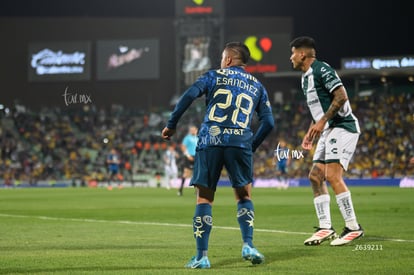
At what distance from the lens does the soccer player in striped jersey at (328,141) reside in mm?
11406

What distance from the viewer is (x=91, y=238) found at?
12852 millimetres

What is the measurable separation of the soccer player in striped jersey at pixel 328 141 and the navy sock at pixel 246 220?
2.08 meters

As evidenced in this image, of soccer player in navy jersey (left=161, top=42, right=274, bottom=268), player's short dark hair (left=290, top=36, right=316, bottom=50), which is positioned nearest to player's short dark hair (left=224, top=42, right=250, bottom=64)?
soccer player in navy jersey (left=161, top=42, right=274, bottom=268)

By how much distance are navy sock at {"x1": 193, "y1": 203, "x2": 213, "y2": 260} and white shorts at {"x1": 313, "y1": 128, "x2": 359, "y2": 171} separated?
2913 millimetres

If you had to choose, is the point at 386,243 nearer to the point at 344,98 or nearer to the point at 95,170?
the point at 344,98

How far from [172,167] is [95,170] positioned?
9.75m

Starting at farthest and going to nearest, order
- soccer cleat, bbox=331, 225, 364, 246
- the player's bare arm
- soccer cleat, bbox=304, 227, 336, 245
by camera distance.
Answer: soccer cleat, bbox=304, 227, 336, 245 < soccer cleat, bbox=331, 225, 364, 246 < the player's bare arm

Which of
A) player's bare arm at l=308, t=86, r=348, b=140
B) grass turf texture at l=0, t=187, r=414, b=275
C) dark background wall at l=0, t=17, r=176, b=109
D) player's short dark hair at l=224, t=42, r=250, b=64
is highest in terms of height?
dark background wall at l=0, t=17, r=176, b=109

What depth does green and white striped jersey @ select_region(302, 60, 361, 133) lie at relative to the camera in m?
11.5

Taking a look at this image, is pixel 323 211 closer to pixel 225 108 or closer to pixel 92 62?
pixel 225 108

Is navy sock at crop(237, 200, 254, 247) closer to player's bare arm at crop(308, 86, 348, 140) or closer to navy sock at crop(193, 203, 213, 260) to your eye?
navy sock at crop(193, 203, 213, 260)

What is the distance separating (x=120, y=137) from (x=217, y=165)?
45.9 meters

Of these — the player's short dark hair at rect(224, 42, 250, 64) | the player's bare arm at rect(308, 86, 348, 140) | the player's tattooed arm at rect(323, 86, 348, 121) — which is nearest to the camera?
the player's short dark hair at rect(224, 42, 250, 64)

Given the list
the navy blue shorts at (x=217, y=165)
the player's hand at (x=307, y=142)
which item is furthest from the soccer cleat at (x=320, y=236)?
the navy blue shorts at (x=217, y=165)
